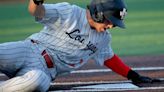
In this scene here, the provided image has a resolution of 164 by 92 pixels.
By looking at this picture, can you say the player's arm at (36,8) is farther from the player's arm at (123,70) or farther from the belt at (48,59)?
the player's arm at (123,70)

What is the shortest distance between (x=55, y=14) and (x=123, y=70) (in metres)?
1.14

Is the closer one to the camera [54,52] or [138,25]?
[54,52]

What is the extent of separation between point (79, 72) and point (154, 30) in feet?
11.3

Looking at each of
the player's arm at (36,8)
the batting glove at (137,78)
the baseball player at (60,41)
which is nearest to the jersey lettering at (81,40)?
the baseball player at (60,41)

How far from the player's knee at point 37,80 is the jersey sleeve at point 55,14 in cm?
47

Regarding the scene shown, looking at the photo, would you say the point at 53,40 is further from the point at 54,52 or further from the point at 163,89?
the point at 163,89

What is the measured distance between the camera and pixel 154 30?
991 cm

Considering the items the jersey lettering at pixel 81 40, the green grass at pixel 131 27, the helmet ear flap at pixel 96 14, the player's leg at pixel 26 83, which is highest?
the helmet ear flap at pixel 96 14

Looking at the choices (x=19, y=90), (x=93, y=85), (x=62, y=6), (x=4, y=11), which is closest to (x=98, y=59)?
(x=93, y=85)

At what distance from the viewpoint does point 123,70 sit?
5895mm

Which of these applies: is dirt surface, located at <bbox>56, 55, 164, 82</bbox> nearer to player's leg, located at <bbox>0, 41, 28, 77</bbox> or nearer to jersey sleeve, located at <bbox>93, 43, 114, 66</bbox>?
A: jersey sleeve, located at <bbox>93, 43, 114, 66</bbox>

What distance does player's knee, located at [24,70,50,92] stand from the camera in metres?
4.80

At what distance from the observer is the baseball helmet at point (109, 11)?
5.16 m

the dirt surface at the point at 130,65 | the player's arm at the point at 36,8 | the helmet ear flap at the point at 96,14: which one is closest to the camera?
the player's arm at the point at 36,8
